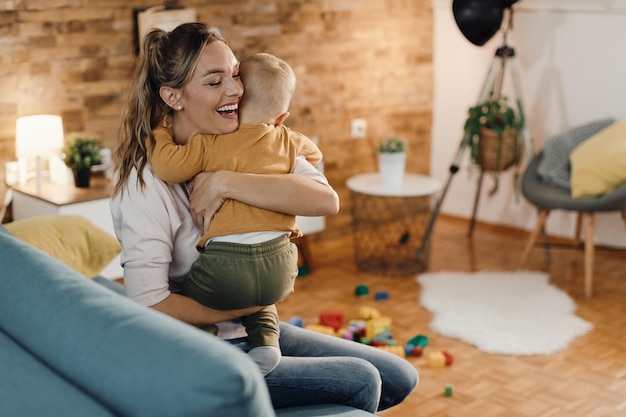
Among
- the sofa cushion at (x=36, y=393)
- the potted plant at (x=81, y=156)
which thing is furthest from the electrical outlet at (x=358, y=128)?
the sofa cushion at (x=36, y=393)

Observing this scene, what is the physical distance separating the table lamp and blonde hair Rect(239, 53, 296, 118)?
2.07m

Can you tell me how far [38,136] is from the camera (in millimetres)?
3795

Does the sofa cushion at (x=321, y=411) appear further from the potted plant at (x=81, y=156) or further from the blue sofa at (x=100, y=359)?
the potted plant at (x=81, y=156)

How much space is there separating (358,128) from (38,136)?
80.7 inches

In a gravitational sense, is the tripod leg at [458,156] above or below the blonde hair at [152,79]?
below

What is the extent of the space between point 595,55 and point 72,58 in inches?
109

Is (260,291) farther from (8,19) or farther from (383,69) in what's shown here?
(383,69)

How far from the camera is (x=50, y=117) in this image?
152 inches

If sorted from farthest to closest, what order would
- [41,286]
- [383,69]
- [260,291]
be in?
[383,69] < [260,291] < [41,286]

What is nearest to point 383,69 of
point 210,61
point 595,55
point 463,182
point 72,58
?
point 463,182

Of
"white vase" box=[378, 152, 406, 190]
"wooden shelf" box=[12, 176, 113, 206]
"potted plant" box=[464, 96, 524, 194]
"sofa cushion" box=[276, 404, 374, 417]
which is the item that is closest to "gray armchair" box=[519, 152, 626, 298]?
"potted plant" box=[464, 96, 524, 194]

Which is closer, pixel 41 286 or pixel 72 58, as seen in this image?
pixel 41 286

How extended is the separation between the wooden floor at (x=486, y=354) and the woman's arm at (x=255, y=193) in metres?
1.27

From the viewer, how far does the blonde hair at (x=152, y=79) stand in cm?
A: 186
